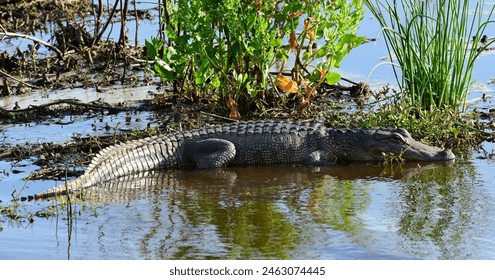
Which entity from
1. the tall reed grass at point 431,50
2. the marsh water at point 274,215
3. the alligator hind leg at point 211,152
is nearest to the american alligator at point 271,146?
the alligator hind leg at point 211,152

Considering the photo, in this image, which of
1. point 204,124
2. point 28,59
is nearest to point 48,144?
point 204,124

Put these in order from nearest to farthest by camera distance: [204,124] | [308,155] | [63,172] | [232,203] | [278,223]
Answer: [278,223]
[232,203]
[63,172]
[308,155]
[204,124]

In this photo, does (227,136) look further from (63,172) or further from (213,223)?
(213,223)

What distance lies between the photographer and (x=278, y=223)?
250 inches

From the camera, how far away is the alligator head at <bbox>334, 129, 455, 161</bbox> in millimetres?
8078

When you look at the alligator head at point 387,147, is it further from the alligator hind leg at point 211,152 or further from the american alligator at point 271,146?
the alligator hind leg at point 211,152

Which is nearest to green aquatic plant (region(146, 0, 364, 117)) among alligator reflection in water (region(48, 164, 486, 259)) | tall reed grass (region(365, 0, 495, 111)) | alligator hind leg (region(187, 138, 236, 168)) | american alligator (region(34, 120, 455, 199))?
Result: tall reed grass (region(365, 0, 495, 111))

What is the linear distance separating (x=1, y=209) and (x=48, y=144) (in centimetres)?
184

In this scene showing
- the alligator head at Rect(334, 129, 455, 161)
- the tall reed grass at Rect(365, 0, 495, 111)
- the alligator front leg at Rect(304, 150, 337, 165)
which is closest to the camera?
the alligator head at Rect(334, 129, 455, 161)

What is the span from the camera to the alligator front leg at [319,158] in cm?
824

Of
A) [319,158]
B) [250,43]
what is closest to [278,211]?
[319,158]

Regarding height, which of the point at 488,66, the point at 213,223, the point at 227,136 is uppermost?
the point at 488,66

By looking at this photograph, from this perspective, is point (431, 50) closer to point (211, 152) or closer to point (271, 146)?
point (271, 146)

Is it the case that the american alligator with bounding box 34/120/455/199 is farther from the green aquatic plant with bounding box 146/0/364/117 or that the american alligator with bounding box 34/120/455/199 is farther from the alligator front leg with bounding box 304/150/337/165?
the green aquatic plant with bounding box 146/0/364/117
